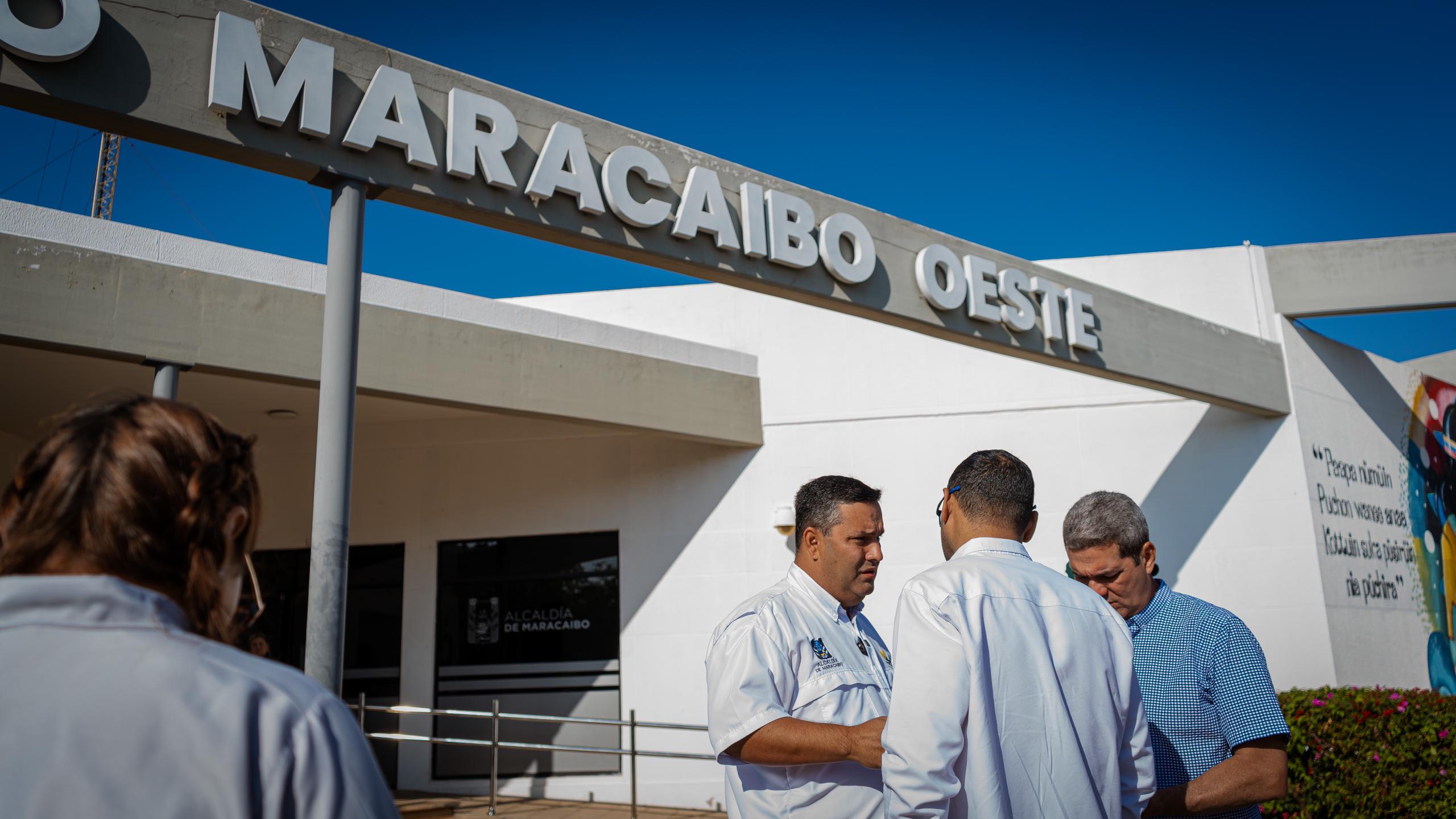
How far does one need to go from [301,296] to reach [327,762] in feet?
27.4

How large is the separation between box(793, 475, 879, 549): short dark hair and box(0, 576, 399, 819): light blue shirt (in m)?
2.57

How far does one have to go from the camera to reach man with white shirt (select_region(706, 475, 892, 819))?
119 inches

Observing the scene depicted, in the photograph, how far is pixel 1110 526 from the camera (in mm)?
3395

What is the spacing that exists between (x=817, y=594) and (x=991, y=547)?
2.86ft

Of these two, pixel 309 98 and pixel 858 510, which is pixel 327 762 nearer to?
pixel 858 510

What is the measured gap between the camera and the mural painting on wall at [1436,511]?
11609mm

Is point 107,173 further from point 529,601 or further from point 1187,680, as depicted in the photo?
point 1187,680

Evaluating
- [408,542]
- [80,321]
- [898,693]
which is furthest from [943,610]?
[408,542]

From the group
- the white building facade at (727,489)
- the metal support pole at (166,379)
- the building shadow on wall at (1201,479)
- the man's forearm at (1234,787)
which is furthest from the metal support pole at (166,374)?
the building shadow on wall at (1201,479)

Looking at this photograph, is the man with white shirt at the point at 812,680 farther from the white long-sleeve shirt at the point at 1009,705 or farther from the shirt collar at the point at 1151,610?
the shirt collar at the point at 1151,610

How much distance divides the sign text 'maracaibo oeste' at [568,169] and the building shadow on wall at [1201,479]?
249 centimetres

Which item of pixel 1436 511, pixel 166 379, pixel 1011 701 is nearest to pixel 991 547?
pixel 1011 701

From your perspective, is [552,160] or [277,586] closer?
[552,160]

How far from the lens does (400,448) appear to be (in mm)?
12297
